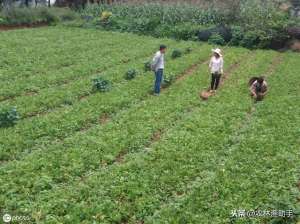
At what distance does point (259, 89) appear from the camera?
17078mm

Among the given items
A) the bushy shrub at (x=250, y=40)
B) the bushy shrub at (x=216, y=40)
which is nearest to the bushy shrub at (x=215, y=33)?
the bushy shrub at (x=216, y=40)

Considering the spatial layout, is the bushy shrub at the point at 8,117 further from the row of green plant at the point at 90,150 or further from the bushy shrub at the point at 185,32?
the bushy shrub at the point at 185,32

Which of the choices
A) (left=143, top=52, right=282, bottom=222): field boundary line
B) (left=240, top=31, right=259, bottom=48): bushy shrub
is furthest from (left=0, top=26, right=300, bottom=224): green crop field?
(left=240, top=31, right=259, bottom=48): bushy shrub

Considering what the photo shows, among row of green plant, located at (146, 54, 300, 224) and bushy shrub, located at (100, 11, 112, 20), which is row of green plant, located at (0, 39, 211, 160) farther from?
bushy shrub, located at (100, 11, 112, 20)

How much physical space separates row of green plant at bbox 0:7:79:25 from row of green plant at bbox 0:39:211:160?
20.8 m

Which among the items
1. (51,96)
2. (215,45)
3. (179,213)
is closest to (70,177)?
(179,213)

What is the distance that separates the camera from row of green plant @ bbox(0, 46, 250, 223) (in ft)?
28.5

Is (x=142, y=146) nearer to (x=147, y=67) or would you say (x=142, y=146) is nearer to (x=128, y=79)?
(x=128, y=79)

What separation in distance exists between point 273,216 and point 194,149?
12.5 feet

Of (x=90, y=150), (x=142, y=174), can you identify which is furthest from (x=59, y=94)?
(x=142, y=174)

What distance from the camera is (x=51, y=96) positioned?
15.8 m

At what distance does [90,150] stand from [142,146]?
1.69m

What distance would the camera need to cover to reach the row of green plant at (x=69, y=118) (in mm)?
11456

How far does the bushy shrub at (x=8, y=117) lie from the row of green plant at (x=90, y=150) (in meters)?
2.30
